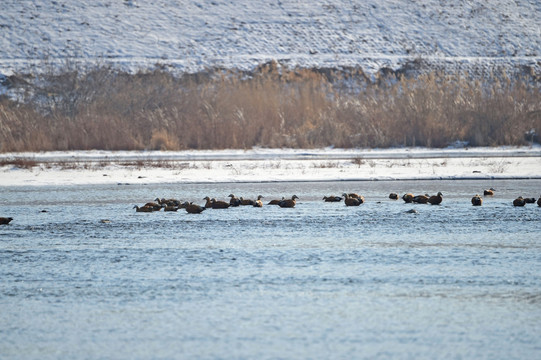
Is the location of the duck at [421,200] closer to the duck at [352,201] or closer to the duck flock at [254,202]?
the duck flock at [254,202]

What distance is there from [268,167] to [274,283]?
38.8 feet

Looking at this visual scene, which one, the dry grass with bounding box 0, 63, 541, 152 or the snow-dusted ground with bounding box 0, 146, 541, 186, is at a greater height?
the dry grass with bounding box 0, 63, 541, 152

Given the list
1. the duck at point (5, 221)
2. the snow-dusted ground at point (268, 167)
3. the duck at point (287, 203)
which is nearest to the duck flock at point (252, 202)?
the duck at point (287, 203)

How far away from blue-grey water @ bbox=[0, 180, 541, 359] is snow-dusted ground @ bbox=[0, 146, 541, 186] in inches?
187

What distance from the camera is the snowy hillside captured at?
4725 cm

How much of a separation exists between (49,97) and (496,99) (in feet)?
53.2

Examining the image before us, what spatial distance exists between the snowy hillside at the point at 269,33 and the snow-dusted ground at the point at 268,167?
2370cm

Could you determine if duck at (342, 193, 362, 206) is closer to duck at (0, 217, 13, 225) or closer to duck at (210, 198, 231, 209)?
duck at (210, 198, 231, 209)

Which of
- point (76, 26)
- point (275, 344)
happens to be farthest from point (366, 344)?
point (76, 26)

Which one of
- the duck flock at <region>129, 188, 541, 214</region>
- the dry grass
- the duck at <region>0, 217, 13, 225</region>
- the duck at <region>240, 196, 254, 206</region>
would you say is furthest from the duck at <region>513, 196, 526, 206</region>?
the dry grass

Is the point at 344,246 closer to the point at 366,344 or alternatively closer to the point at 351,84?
the point at 366,344

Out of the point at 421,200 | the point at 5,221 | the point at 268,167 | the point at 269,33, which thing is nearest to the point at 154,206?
the point at 5,221

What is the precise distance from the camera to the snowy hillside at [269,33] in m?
47.2

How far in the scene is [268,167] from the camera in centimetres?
1830
